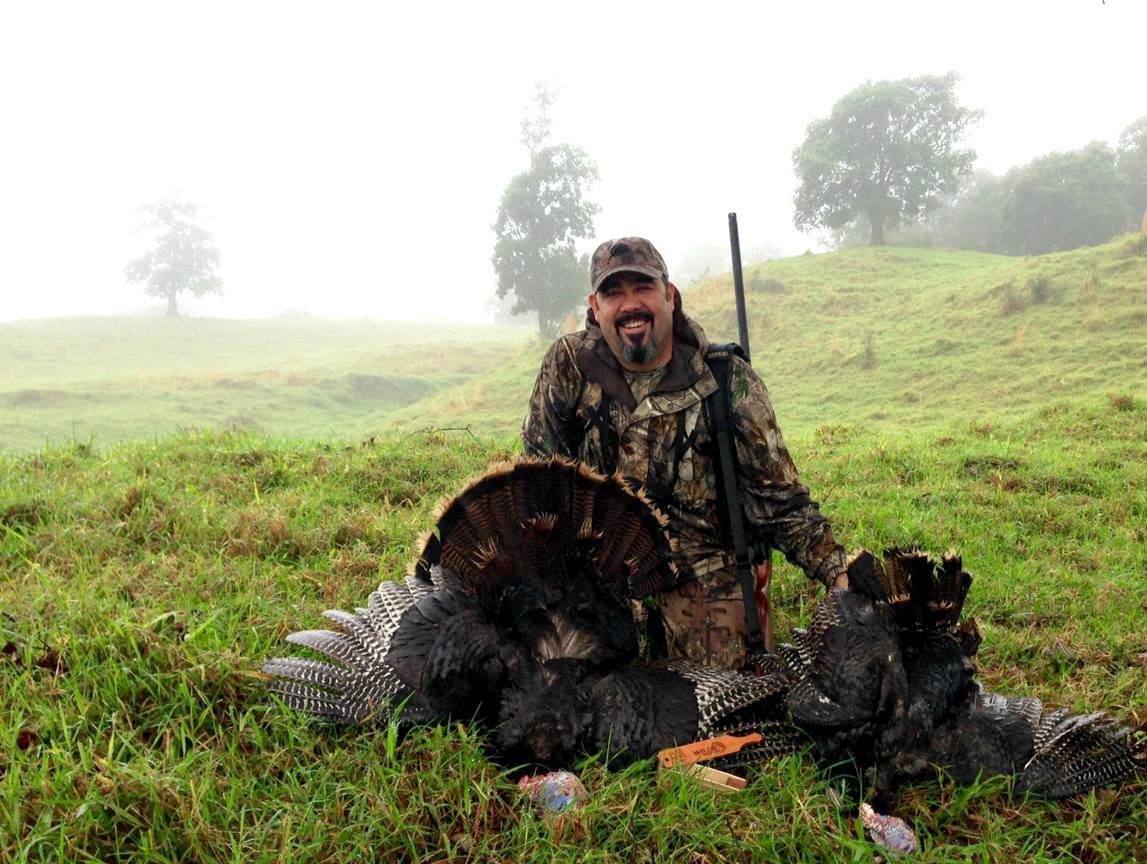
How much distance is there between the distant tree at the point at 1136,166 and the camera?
35.5 meters

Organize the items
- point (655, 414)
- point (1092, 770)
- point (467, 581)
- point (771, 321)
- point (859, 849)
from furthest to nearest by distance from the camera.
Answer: point (771, 321) < point (655, 414) < point (467, 581) < point (1092, 770) < point (859, 849)

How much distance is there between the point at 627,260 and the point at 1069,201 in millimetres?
37228

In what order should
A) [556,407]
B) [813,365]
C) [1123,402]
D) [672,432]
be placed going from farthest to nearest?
[813,365] → [1123,402] → [556,407] → [672,432]

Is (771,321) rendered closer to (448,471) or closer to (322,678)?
(448,471)

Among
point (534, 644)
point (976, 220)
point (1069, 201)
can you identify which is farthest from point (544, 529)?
point (976, 220)

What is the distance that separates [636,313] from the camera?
11.6 feet

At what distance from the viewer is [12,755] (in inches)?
91.4

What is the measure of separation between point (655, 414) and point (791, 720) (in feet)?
4.98

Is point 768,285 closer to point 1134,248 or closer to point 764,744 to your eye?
point 1134,248

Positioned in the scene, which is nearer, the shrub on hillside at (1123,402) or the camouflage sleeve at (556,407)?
the camouflage sleeve at (556,407)

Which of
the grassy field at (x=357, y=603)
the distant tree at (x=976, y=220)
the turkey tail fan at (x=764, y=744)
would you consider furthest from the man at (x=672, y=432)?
the distant tree at (x=976, y=220)

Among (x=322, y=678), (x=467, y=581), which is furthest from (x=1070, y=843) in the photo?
(x=322, y=678)

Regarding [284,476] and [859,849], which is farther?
[284,476]

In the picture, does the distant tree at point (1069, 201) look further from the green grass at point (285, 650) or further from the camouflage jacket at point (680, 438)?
the camouflage jacket at point (680, 438)
